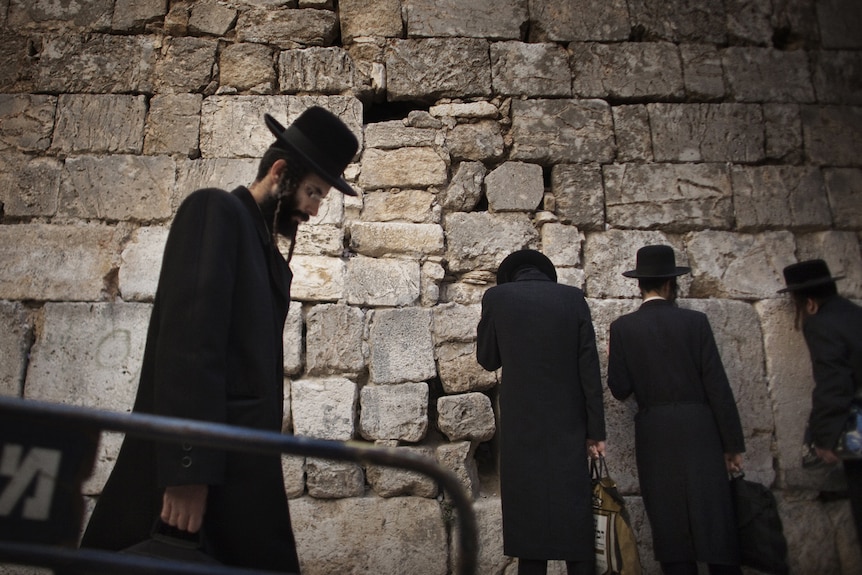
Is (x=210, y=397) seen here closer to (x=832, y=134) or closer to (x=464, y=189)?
(x=464, y=189)

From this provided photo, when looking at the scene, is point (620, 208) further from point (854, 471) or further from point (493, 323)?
point (854, 471)

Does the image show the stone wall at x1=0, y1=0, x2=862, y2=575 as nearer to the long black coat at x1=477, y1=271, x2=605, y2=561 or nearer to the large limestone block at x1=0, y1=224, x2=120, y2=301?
the large limestone block at x1=0, y1=224, x2=120, y2=301

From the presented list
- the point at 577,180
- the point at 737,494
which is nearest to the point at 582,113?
the point at 577,180

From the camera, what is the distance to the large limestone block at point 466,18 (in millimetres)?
4367

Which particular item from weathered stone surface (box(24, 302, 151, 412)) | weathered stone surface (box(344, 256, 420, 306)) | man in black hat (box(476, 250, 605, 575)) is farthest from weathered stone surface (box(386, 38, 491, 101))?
weathered stone surface (box(24, 302, 151, 412))

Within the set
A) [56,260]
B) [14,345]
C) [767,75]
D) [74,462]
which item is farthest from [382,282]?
[767,75]

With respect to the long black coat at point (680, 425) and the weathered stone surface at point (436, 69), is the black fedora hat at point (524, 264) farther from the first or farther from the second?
the weathered stone surface at point (436, 69)

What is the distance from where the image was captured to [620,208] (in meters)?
4.16

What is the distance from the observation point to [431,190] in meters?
4.09

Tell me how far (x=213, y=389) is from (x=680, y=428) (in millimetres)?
2412

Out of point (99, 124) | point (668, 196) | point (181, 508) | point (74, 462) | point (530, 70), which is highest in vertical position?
point (530, 70)

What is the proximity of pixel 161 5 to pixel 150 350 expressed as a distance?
349 centimetres

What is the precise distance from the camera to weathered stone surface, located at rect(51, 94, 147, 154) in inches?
158

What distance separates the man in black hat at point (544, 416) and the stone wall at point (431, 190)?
22.5 inches
